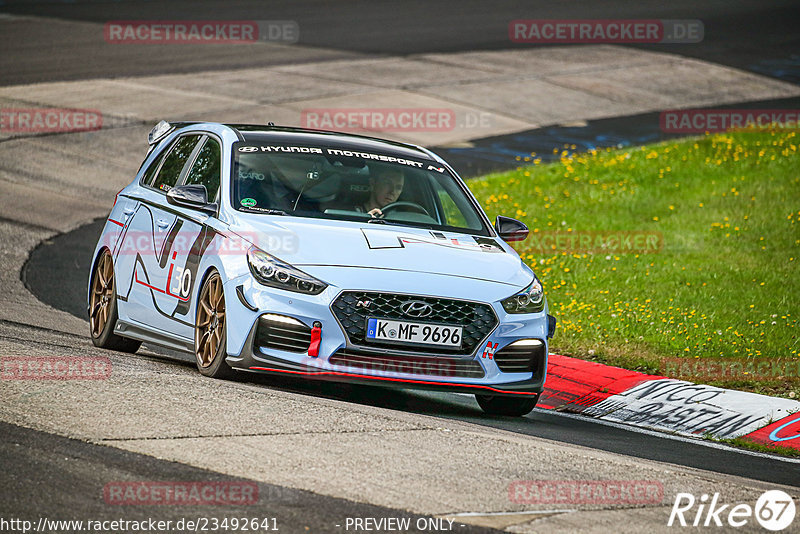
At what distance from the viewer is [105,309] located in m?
9.91

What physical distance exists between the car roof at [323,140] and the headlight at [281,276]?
1.55m

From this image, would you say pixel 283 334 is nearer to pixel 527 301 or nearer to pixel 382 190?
pixel 527 301

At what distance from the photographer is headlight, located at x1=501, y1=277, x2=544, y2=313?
8203 mm

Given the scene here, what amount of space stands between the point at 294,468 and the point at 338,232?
2.60 m

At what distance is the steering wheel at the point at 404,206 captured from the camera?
29.7 ft

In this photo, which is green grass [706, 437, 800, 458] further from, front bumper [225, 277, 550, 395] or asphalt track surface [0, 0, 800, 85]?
asphalt track surface [0, 0, 800, 85]

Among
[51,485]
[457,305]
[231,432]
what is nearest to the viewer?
[51,485]

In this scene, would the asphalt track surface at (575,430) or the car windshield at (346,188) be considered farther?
the car windshield at (346,188)

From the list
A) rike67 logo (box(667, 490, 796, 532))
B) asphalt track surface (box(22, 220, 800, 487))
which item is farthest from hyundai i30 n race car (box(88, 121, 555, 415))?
rike67 logo (box(667, 490, 796, 532))

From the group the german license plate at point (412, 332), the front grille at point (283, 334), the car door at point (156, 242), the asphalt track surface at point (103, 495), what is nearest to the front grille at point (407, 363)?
the german license plate at point (412, 332)

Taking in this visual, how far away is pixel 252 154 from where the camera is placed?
356 inches

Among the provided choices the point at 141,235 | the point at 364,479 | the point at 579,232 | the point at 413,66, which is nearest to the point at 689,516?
the point at 364,479

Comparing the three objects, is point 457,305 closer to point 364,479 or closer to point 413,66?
point 364,479

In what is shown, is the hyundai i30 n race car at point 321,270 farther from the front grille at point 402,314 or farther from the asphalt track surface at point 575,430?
the asphalt track surface at point 575,430
